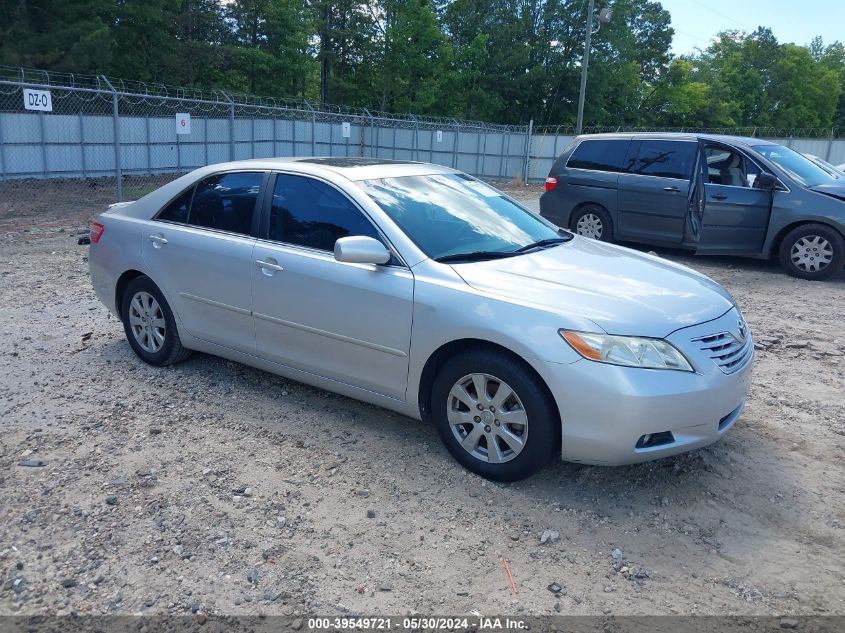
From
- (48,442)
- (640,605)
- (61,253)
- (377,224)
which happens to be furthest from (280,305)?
(61,253)

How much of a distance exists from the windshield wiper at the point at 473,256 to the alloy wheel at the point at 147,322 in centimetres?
243

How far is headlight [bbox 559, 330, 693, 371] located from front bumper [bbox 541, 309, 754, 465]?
4 centimetres

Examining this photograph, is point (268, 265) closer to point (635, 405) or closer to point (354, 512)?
point (354, 512)

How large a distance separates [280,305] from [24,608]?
2217 millimetres

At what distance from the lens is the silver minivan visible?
9328 mm

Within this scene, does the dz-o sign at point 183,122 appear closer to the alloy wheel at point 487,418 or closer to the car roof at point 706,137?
the car roof at point 706,137

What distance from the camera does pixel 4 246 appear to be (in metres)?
10.7

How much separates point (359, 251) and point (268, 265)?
899 mm

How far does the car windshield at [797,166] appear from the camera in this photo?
375 inches

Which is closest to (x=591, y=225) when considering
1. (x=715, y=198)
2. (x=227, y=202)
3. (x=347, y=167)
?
(x=715, y=198)

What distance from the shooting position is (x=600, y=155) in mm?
11219

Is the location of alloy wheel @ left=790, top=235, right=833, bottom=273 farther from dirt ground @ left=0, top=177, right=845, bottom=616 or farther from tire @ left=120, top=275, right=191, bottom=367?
tire @ left=120, top=275, right=191, bottom=367

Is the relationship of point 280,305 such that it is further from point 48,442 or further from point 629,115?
point 629,115

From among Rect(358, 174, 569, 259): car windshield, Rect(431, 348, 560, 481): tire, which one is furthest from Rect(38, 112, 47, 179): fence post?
Rect(431, 348, 560, 481): tire
